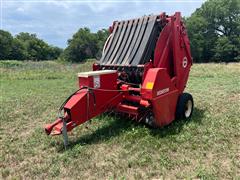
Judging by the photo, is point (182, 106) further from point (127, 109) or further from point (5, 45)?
point (5, 45)

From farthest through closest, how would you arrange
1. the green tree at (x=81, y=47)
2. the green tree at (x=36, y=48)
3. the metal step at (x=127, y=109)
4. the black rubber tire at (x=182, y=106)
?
the green tree at (x=36, y=48) → the green tree at (x=81, y=47) → the black rubber tire at (x=182, y=106) → the metal step at (x=127, y=109)

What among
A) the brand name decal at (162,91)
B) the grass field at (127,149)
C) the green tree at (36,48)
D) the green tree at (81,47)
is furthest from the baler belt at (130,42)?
the green tree at (36,48)

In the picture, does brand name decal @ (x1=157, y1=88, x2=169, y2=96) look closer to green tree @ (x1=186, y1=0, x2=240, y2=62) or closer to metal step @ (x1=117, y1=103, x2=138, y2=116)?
metal step @ (x1=117, y1=103, x2=138, y2=116)

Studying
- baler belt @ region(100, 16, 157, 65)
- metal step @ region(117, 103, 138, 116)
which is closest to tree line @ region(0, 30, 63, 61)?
baler belt @ region(100, 16, 157, 65)

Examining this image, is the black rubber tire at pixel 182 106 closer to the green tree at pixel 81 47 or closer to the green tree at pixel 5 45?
the green tree at pixel 81 47

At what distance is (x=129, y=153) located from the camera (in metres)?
4.72

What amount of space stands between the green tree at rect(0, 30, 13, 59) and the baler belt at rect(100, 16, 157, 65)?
241ft

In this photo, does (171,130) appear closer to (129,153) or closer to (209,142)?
(209,142)

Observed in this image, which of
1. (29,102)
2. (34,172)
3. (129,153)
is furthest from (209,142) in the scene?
(29,102)

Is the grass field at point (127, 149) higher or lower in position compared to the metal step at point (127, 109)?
lower

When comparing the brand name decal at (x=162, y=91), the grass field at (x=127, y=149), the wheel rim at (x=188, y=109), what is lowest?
the grass field at (x=127, y=149)

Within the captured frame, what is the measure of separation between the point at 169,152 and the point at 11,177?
91.4 inches

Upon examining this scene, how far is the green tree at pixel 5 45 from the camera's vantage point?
74.6 meters

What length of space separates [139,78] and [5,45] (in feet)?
249
